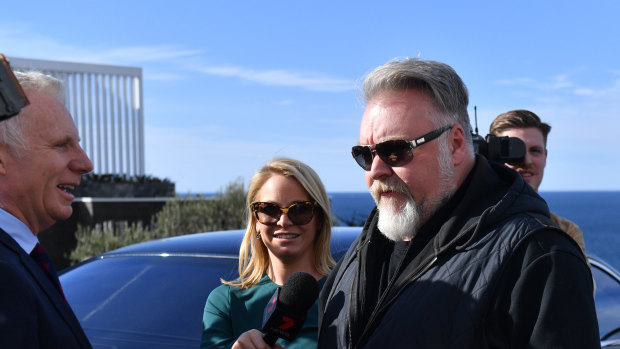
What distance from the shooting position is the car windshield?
9.37 ft

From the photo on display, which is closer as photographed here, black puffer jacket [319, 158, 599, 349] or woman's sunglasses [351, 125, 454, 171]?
black puffer jacket [319, 158, 599, 349]

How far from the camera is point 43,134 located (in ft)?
6.12

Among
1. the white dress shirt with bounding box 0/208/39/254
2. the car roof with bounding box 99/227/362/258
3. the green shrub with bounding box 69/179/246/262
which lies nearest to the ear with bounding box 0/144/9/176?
the white dress shirt with bounding box 0/208/39/254

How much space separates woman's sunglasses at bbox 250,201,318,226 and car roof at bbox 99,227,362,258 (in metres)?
0.37

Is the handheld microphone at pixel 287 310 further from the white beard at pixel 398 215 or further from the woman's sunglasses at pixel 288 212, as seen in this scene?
the woman's sunglasses at pixel 288 212

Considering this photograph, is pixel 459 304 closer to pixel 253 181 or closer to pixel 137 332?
pixel 253 181

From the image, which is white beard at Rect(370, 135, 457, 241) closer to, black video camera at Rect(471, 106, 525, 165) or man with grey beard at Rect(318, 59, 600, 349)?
man with grey beard at Rect(318, 59, 600, 349)

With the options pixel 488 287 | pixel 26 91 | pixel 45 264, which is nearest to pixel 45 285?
pixel 45 264

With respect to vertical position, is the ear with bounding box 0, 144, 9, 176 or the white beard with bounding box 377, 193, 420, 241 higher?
the ear with bounding box 0, 144, 9, 176

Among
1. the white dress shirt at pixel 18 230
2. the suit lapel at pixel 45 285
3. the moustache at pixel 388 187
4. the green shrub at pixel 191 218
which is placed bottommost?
the green shrub at pixel 191 218

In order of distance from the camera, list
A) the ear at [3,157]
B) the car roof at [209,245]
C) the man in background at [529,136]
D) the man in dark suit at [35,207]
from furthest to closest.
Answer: the man in background at [529,136] < the car roof at [209,245] < the ear at [3,157] < the man in dark suit at [35,207]

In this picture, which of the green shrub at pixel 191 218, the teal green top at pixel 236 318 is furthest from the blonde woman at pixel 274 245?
the green shrub at pixel 191 218

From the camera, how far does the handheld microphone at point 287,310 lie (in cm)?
196

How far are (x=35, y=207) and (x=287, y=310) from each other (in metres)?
0.83
